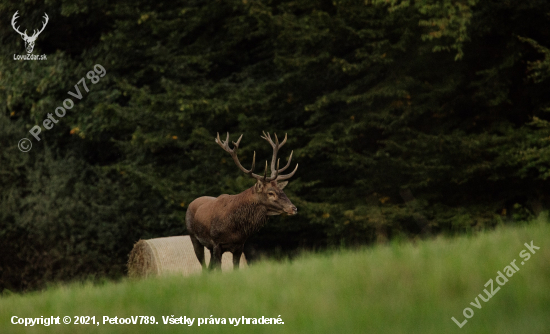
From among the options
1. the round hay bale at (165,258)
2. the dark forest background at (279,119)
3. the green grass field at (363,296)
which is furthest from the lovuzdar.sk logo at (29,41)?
the green grass field at (363,296)

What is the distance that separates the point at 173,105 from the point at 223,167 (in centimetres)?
178

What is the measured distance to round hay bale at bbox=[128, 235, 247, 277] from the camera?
10.4 metres

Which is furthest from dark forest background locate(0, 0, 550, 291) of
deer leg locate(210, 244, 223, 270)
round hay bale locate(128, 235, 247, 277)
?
deer leg locate(210, 244, 223, 270)

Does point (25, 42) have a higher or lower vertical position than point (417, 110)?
higher

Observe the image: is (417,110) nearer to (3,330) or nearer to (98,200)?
(98,200)

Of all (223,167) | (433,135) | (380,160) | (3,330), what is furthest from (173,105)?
(3,330)

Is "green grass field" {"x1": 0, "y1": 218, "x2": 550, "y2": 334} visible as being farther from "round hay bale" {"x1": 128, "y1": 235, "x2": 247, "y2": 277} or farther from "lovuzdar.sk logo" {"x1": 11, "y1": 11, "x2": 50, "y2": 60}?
"lovuzdar.sk logo" {"x1": 11, "y1": 11, "x2": 50, "y2": 60}

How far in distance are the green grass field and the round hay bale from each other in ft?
13.8

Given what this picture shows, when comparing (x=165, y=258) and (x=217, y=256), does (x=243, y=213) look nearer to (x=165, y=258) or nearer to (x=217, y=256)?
(x=217, y=256)

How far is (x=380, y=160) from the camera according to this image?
44.0 ft

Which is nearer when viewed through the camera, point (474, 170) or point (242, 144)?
point (474, 170)

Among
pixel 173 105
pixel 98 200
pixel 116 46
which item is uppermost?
pixel 116 46

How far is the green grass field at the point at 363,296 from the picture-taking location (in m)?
3.81

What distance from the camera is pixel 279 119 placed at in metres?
15.2
